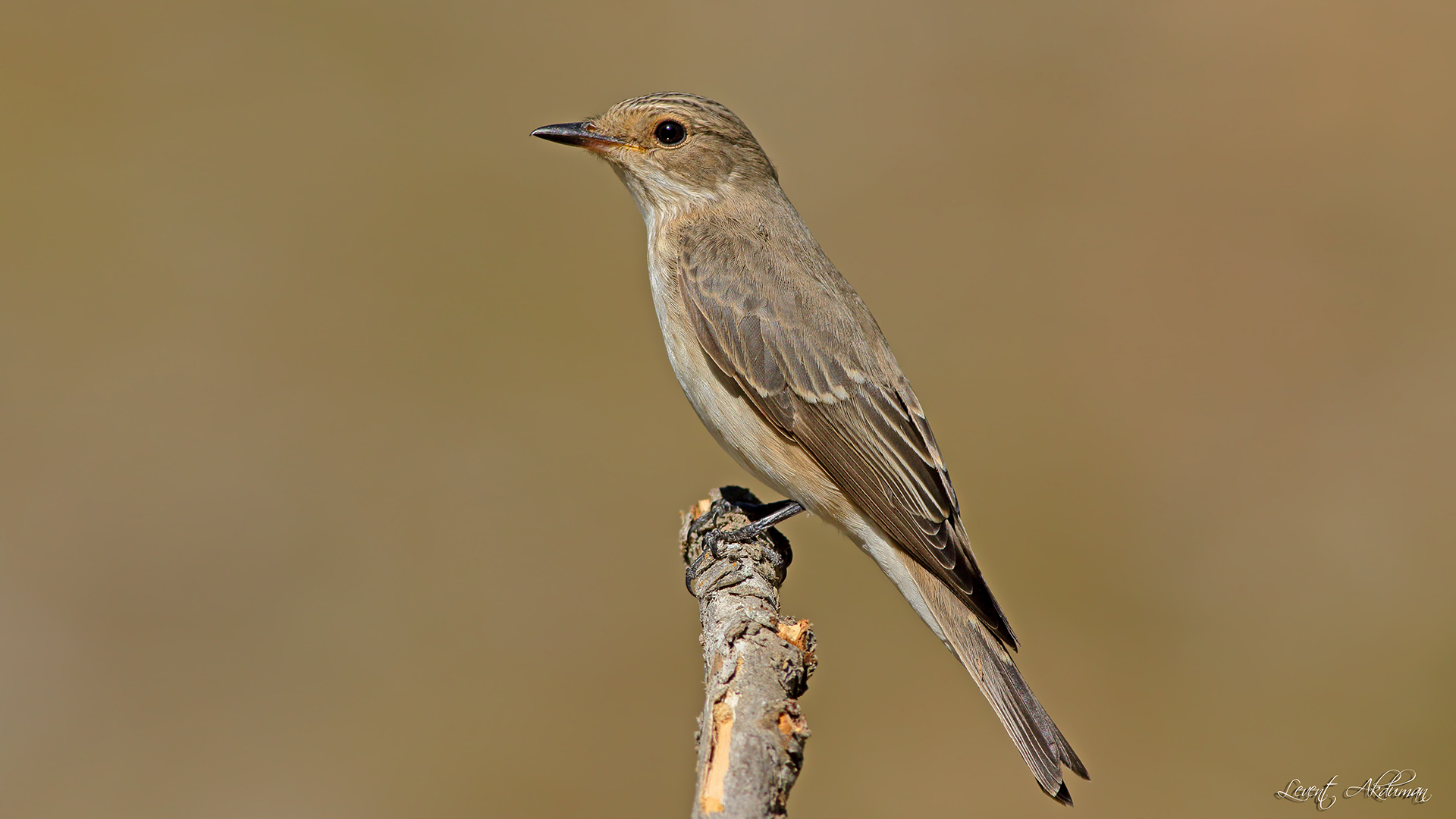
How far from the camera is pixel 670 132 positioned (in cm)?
479

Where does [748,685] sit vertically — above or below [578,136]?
below

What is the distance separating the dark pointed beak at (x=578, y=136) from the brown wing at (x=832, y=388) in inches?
26.4

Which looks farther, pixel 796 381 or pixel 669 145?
pixel 669 145

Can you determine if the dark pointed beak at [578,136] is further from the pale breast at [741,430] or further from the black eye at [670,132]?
the pale breast at [741,430]

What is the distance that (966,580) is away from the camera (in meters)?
3.98

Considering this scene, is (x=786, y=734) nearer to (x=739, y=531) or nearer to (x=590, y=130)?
(x=739, y=531)

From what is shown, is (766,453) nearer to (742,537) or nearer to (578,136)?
(742,537)

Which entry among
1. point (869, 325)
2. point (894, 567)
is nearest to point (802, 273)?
point (869, 325)

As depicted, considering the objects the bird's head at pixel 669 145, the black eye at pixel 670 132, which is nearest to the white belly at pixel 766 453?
the bird's head at pixel 669 145

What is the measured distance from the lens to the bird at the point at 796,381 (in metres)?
4.05

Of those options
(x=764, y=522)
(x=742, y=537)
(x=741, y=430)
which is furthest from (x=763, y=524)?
(x=741, y=430)

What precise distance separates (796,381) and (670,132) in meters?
1.43

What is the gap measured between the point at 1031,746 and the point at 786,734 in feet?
5.20

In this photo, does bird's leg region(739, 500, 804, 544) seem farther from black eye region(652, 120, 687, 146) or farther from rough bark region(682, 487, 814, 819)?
black eye region(652, 120, 687, 146)
